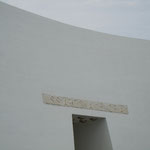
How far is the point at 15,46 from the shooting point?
5.89 metres

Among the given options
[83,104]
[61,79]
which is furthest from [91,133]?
[61,79]

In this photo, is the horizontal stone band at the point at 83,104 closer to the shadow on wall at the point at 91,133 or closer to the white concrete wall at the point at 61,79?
the white concrete wall at the point at 61,79

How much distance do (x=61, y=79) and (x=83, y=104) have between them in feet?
2.23

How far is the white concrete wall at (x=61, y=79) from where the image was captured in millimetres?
5297

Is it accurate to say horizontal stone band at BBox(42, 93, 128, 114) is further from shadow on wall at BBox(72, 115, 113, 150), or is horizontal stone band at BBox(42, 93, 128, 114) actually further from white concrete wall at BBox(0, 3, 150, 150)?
shadow on wall at BBox(72, 115, 113, 150)

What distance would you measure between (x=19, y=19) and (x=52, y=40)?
823mm

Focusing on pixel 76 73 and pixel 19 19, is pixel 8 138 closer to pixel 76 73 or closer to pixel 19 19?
pixel 76 73

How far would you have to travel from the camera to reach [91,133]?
22.2ft

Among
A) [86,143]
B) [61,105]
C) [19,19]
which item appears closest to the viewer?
[61,105]

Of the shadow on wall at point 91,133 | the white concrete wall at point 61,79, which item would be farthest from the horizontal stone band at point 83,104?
the shadow on wall at point 91,133

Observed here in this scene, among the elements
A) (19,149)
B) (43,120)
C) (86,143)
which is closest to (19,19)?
(43,120)

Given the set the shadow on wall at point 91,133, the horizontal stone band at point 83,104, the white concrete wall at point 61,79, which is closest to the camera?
the white concrete wall at point 61,79

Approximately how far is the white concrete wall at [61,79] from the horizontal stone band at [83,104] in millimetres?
94

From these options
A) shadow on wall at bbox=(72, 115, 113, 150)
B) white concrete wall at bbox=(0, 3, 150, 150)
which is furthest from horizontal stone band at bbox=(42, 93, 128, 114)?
shadow on wall at bbox=(72, 115, 113, 150)
